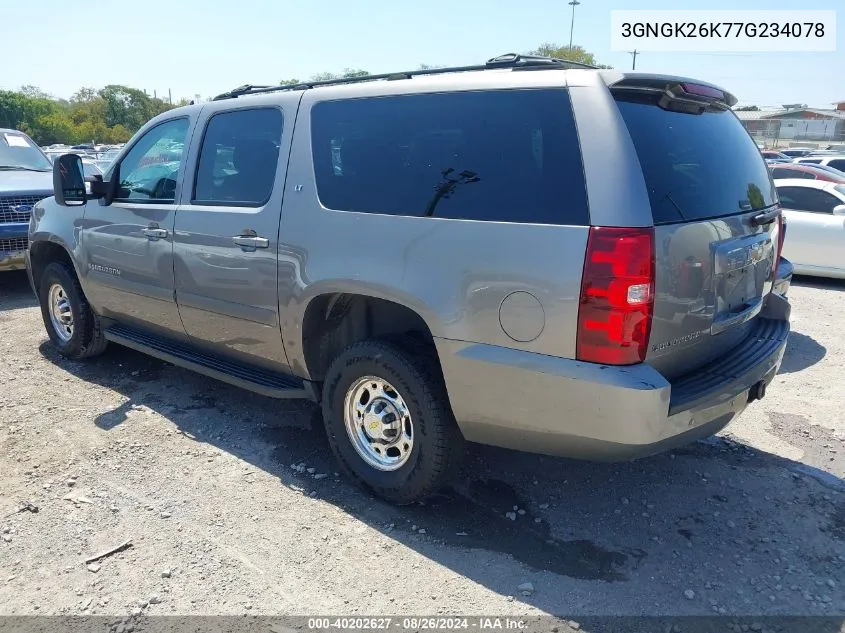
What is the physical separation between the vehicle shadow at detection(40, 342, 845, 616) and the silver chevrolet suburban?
33 cm

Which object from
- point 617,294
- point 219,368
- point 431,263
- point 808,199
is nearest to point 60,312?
point 219,368

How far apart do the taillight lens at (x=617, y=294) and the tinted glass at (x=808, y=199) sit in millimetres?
7212

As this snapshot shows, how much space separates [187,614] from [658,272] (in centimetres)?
223

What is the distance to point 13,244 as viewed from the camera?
7.60 m

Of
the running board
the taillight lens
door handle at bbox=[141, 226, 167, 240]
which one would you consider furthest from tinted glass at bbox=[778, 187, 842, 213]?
door handle at bbox=[141, 226, 167, 240]

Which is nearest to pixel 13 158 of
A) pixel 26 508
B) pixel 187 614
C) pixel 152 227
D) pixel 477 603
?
pixel 152 227

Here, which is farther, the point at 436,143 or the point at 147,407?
the point at 147,407

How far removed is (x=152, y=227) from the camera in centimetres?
417

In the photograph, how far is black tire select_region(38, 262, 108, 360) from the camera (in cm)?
508

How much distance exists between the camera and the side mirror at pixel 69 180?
14.5 feet

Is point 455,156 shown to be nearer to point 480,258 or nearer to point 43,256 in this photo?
point 480,258

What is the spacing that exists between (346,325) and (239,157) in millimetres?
1214

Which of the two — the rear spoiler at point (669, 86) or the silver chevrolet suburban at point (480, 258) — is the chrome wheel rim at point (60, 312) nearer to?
the silver chevrolet suburban at point (480, 258)

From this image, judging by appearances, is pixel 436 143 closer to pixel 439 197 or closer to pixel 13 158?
pixel 439 197
